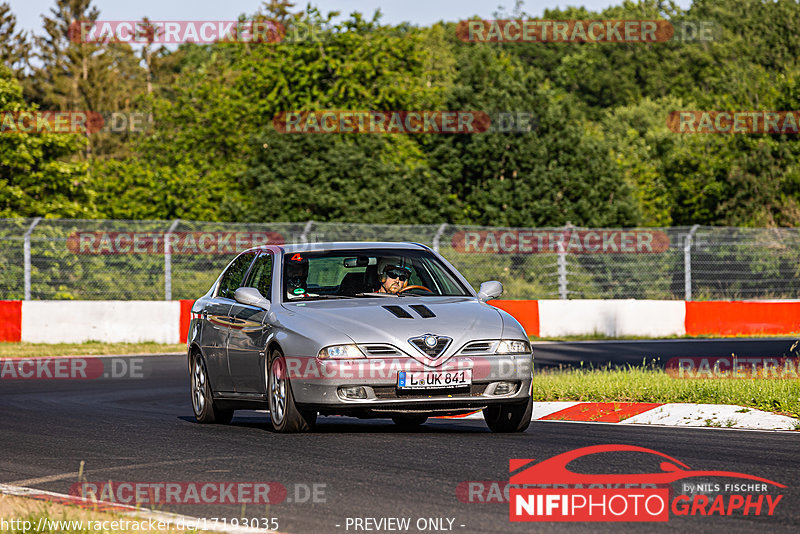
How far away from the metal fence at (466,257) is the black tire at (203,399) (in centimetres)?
1305

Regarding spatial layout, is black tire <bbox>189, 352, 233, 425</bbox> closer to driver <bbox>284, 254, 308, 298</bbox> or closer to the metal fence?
driver <bbox>284, 254, 308, 298</bbox>

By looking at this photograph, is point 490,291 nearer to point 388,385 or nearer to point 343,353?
point 388,385

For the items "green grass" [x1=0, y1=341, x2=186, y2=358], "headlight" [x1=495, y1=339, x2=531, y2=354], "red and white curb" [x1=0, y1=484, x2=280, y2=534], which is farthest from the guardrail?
"red and white curb" [x1=0, y1=484, x2=280, y2=534]

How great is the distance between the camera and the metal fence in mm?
24266

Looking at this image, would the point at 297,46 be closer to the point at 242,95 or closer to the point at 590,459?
the point at 242,95

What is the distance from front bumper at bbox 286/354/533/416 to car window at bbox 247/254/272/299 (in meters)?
1.33

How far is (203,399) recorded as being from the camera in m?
11.2

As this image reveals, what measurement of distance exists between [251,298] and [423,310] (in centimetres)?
146

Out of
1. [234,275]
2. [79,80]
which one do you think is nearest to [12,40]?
[79,80]

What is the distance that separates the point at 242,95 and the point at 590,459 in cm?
Result: 4915

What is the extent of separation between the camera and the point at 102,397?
47.1ft

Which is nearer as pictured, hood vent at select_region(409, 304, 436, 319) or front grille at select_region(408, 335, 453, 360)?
front grille at select_region(408, 335, 453, 360)

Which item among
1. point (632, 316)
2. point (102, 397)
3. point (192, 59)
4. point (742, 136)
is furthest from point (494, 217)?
point (192, 59)

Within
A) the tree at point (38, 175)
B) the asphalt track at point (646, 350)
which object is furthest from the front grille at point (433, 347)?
the tree at point (38, 175)
